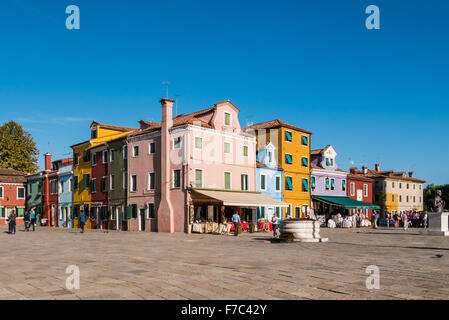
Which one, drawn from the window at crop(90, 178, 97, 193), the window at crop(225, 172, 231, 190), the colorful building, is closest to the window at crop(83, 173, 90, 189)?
the window at crop(90, 178, 97, 193)

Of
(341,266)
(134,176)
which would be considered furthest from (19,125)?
(341,266)

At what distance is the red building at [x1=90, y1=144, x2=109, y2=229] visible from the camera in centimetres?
4191

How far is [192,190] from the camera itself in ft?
107

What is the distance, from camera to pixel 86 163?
45.4 m

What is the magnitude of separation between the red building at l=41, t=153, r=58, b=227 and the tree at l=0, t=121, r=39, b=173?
7273 mm

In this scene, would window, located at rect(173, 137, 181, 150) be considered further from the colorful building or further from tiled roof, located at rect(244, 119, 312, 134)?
the colorful building

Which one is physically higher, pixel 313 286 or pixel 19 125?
pixel 19 125

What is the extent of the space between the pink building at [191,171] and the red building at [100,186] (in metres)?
4.60

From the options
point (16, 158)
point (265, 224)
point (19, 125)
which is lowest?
point (265, 224)

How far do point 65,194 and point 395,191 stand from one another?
144ft

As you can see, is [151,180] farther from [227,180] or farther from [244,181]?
[244,181]

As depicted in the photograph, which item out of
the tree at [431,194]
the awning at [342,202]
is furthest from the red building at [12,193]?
the tree at [431,194]
